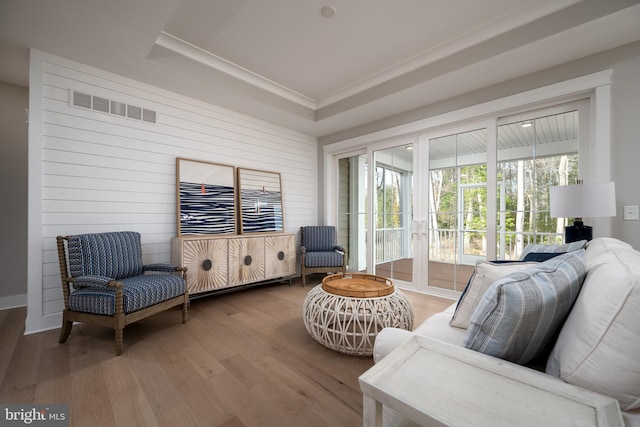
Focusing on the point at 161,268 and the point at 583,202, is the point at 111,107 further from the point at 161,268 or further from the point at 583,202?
the point at 583,202

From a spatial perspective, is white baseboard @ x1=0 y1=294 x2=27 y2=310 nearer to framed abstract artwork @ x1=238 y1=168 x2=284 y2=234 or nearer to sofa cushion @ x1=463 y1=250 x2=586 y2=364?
framed abstract artwork @ x1=238 y1=168 x2=284 y2=234

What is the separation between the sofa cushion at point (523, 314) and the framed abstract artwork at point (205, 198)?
3176 mm

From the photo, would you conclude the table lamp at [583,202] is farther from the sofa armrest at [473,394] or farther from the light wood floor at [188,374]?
the sofa armrest at [473,394]

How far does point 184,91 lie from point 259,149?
124 centimetres

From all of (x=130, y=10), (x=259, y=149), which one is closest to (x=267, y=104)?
(x=259, y=149)

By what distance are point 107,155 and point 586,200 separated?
171 inches

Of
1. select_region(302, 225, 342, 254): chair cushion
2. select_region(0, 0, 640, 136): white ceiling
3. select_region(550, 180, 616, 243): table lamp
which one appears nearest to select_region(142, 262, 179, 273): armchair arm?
select_region(0, 0, 640, 136): white ceiling

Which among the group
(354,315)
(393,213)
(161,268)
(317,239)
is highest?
(393,213)

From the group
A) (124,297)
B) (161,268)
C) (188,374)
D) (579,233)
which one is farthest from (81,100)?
(579,233)

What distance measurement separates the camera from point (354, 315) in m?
1.96

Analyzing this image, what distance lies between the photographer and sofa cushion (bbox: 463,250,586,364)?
863 mm

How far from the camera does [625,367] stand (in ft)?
2.26

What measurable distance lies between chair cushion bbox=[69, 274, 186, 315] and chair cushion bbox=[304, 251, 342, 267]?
6.72 feet

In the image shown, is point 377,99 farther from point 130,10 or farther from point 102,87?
point 102,87
